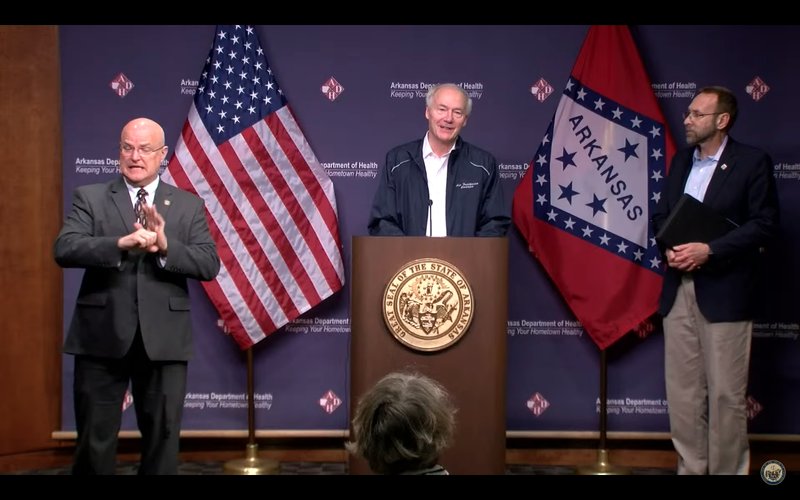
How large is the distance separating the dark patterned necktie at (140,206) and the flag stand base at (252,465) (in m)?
1.73

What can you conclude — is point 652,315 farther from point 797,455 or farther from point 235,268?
point 235,268

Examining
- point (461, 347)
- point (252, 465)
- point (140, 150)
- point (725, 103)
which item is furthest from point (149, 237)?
point (725, 103)

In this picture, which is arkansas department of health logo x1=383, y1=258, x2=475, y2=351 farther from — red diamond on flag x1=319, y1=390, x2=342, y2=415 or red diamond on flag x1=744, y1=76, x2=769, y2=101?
red diamond on flag x1=744, y1=76, x2=769, y2=101

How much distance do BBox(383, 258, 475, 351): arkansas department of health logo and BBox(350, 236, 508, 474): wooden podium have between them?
3cm

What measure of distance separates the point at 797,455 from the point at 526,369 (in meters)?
1.60

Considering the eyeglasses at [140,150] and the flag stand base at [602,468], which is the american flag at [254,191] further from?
the flag stand base at [602,468]

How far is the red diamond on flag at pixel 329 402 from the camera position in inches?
216

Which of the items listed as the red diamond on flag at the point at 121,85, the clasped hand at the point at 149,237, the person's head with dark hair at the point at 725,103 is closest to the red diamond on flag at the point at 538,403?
the person's head with dark hair at the point at 725,103

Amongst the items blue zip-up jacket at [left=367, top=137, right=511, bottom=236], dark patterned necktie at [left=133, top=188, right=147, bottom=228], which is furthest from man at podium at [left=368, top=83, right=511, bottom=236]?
dark patterned necktie at [left=133, top=188, right=147, bottom=228]

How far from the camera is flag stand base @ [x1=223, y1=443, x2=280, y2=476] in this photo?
5.12m

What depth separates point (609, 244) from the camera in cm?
532

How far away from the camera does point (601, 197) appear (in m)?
5.30

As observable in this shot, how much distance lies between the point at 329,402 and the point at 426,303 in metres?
1.71
